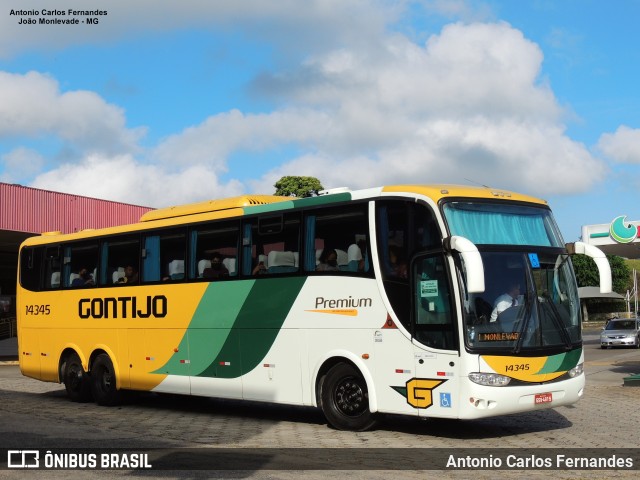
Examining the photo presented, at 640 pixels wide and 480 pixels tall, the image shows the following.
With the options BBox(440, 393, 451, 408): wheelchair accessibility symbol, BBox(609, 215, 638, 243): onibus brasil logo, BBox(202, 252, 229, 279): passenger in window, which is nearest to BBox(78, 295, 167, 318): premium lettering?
BBox(202, 252, 229, 279): passenger in window

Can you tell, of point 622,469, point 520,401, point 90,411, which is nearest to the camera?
point 622,469

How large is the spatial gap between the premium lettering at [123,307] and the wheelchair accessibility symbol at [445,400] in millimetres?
6431

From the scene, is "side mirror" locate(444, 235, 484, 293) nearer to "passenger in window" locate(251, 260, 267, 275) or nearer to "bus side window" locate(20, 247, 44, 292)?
"passenger in window" locate(251, 260, 267, 275)

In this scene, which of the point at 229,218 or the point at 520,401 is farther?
the point at 229,218

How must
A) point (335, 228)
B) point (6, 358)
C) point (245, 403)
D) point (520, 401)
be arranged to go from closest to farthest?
point (520, 401) → point (335, 228) → point (245, 403) → point (6, 358)

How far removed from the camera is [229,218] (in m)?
14.9

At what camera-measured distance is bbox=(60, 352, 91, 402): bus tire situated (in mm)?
18141

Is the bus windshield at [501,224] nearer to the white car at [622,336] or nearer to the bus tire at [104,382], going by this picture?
the bus tire at [104,382]

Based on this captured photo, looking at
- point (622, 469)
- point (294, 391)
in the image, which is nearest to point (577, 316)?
point (622, 469)

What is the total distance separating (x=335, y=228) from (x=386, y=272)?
1.26 m

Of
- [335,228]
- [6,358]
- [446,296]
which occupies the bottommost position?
[6,358]

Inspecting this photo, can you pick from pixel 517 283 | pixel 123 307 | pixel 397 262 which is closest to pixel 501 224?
→ pixel 517 283

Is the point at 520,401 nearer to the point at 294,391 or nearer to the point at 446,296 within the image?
the point at 446,296

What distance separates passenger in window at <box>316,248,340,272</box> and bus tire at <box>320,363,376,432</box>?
1421 millimetres
